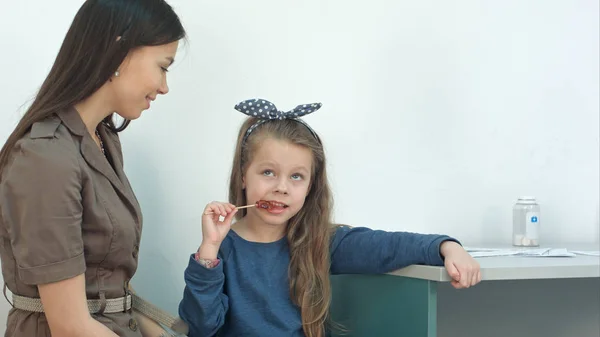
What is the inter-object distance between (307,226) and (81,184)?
1.70 ft

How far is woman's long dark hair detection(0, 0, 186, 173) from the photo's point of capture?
1.23 meters

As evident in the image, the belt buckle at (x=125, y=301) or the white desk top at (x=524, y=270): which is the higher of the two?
the white desk top at (x=524, y=270)

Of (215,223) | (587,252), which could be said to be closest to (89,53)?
(215,223)

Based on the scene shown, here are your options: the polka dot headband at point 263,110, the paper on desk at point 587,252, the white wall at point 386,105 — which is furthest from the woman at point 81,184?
the paper on desk at point 587,252

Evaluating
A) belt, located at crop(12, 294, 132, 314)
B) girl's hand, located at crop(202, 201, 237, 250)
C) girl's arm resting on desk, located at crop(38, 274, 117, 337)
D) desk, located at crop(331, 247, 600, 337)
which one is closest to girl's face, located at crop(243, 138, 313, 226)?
girl's hand, located at crop(202, 201, 237, 250)

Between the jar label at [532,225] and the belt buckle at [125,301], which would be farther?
the jar label at [532,225]

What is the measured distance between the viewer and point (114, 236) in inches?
49.1

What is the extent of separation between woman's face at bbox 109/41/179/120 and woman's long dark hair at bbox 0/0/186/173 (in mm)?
21

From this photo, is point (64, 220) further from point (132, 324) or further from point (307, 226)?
point (307, 226)

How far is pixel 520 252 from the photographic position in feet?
5.59

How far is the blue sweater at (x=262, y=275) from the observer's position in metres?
1.40

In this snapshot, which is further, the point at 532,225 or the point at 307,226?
the point at 532,225

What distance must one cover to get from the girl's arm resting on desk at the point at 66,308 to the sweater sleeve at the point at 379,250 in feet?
1.82

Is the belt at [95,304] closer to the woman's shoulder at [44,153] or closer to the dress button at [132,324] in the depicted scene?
the dress button at [132,324]
